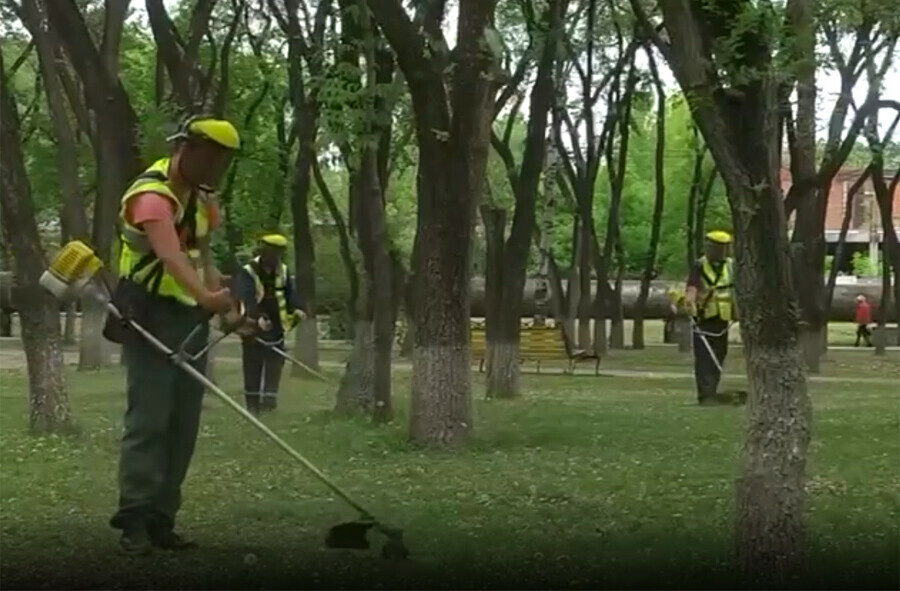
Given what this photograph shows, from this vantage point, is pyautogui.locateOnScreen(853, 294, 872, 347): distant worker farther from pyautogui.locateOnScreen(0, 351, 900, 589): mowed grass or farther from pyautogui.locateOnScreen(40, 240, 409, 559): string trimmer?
pyautogui.locateOnScreen(40, 240, 409, 559): string trimmer

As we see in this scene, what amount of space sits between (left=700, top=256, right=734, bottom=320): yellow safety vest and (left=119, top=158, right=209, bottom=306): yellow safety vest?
8.36 meters

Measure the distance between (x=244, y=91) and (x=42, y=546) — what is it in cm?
1380

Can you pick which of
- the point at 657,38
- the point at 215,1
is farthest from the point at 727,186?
the point at 215,1

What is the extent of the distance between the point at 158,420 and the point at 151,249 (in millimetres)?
674

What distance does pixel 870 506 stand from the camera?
25.4 feet

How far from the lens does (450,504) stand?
25.2ft

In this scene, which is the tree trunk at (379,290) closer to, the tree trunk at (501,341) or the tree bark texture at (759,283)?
the tree trunk at (501,341)

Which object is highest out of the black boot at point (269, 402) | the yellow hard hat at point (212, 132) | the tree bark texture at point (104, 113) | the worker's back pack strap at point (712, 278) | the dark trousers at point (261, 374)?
the tree bark texture at point (104, 113)

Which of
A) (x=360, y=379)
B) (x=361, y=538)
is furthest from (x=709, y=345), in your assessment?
(x=361, y=538)

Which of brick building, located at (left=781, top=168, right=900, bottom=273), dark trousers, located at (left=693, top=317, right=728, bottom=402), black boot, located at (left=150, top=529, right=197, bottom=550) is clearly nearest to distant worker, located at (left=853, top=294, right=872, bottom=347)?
brick building, located at (left=781, top=168, right=900, bottom=273)

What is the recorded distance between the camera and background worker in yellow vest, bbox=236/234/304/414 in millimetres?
11922

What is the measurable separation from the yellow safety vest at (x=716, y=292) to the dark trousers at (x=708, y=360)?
167 millimetres

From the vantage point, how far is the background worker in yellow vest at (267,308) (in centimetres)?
1192

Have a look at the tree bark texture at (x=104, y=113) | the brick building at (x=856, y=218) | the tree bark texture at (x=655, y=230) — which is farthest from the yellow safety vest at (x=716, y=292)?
the brick building at (x=856, y=218)
